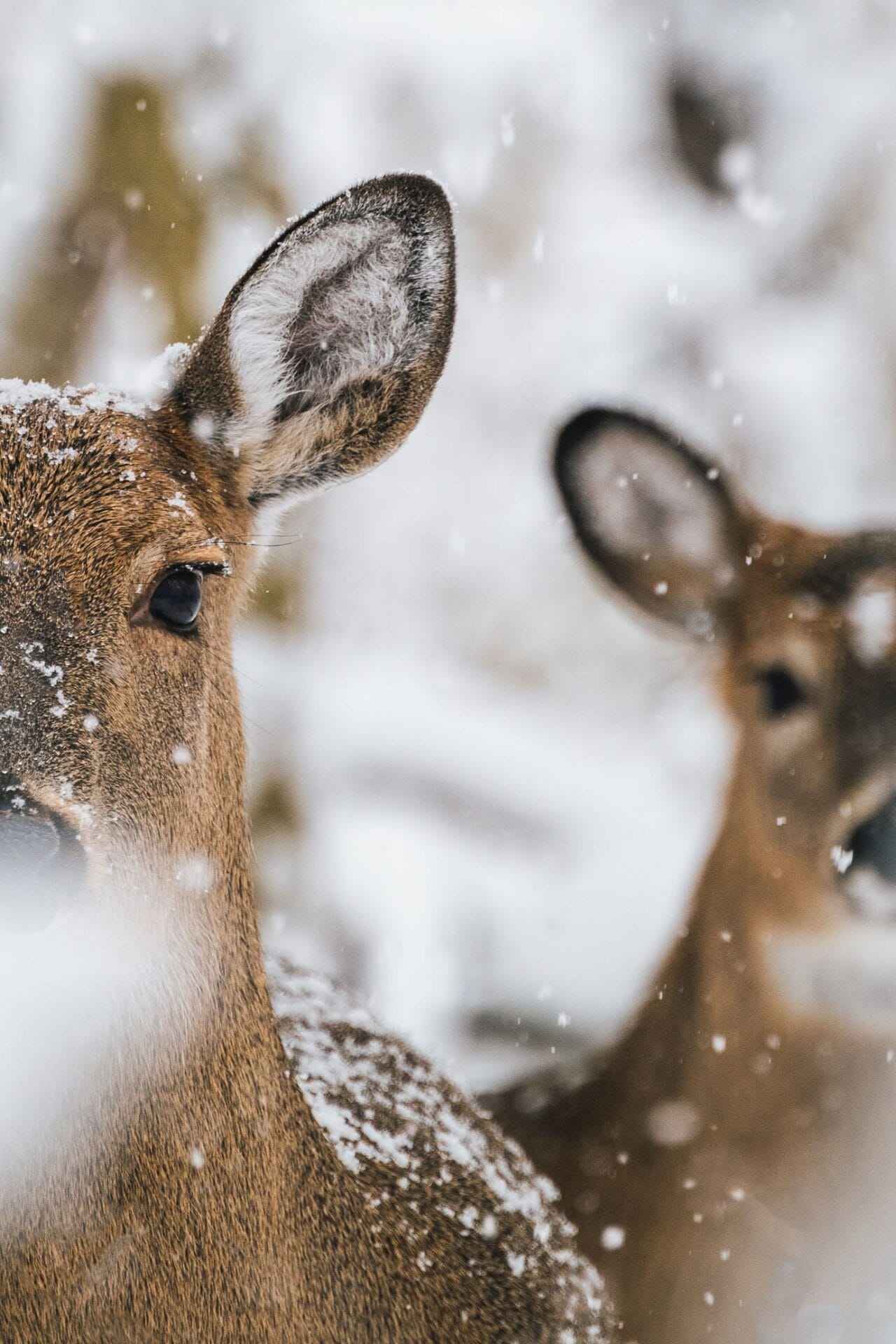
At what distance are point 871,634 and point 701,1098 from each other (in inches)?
52.5

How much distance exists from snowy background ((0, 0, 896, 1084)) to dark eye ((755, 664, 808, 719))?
677mm

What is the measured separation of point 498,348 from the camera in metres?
7.23

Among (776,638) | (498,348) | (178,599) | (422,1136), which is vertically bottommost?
(422,1136)

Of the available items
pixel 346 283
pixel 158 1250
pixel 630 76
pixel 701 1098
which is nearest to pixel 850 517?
pixel 630 76

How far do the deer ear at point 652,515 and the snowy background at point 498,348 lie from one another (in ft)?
1.29

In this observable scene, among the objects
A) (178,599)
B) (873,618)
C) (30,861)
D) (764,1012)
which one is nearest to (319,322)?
(178,599)

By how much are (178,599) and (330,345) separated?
2.44 feet

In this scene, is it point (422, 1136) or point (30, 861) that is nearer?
point (30, 861)

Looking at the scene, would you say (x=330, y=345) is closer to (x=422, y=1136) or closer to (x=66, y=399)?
(x=66, y=399)

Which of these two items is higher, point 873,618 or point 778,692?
point 873,618

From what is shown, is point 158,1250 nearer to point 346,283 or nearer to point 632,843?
point 346,283

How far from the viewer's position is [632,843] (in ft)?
21.7

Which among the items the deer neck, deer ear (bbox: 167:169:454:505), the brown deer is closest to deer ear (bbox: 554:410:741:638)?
the brown deer

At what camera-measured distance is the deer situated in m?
2.11
